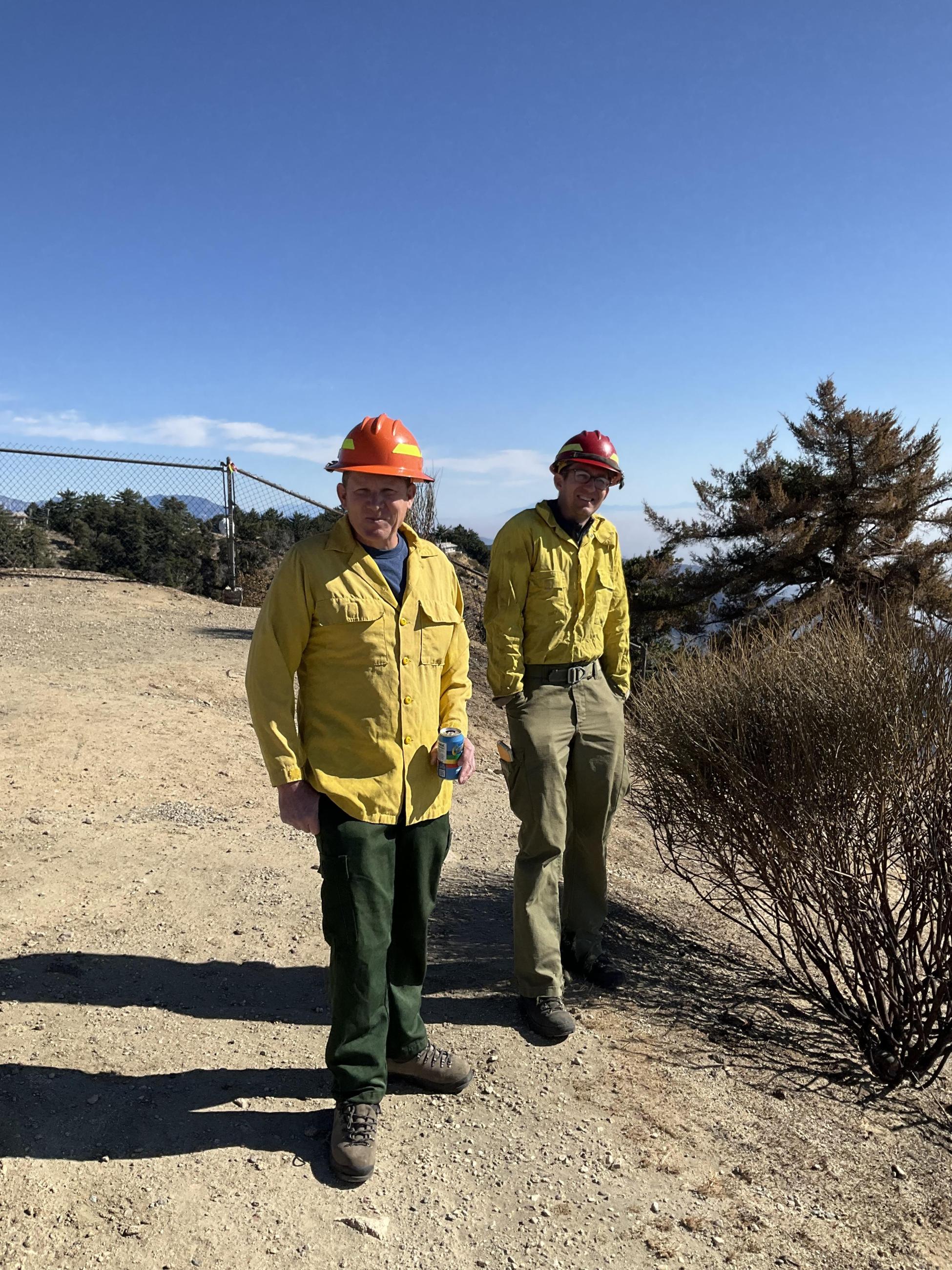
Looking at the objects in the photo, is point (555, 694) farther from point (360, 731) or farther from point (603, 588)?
point (360, 731)

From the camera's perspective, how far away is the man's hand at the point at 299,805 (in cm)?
240

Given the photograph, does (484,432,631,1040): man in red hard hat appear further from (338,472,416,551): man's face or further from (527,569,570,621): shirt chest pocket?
(338,472,416,551): man's face

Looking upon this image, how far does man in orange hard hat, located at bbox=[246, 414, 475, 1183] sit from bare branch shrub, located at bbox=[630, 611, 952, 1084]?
1714mm

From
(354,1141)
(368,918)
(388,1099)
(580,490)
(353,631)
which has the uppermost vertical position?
(580,490)

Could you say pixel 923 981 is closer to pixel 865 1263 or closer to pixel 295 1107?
pixel 865 1263

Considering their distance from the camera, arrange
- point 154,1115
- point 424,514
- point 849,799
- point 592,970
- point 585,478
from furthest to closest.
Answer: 1. point 424,514
2. point 592,970
3. point 849,799
4. point 585,478
5. point 154,1115

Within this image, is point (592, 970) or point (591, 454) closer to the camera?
point (591, 454)

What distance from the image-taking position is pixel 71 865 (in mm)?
4387

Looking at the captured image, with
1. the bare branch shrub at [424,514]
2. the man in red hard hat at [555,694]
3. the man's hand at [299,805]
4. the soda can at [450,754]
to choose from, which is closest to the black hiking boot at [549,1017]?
the man in red hard hat at [555,694]

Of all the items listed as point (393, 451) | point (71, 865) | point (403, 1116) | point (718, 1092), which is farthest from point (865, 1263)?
point (71, 865)

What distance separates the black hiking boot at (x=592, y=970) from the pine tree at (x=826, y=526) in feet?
32.1

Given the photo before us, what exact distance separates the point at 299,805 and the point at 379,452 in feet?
3.23

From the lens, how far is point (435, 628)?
8.59ft

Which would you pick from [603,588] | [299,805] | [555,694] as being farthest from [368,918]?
[603,588]
